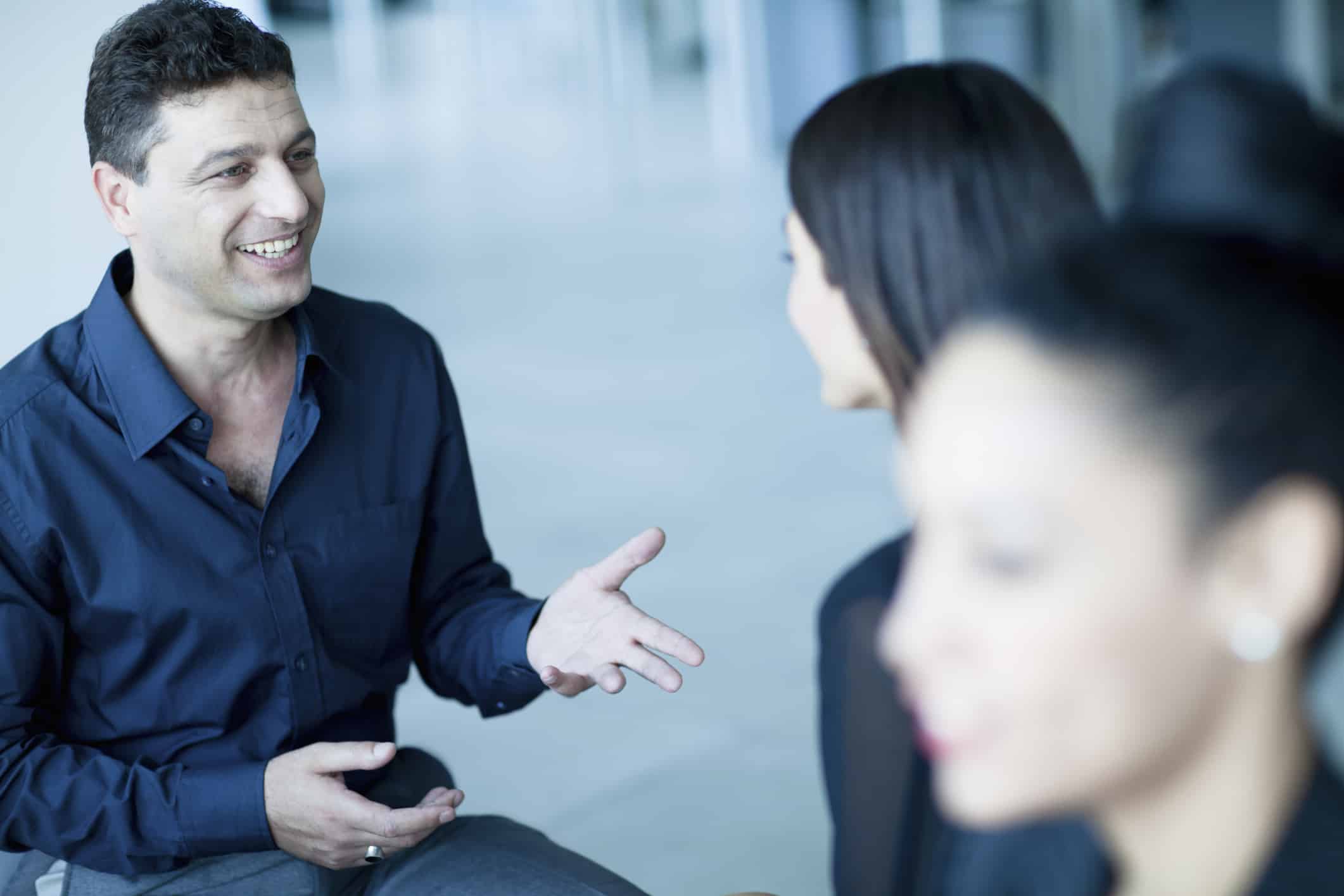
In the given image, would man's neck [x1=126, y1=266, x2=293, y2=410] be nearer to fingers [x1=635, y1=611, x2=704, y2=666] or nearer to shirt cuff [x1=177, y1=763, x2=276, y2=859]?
shirt cuff [x1=177, y1=763, x2=276, y2=859]

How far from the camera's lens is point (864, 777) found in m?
1.17

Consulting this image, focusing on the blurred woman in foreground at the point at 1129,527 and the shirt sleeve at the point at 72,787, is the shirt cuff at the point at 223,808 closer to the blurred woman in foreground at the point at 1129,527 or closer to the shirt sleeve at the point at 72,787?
the shirt sleeve at the point at 72,787

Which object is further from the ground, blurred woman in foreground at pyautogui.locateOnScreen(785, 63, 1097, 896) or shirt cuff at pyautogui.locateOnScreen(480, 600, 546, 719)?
blurred woman in foreground at pyautogui.locateOnScreen(785, 63, 1097, 896)

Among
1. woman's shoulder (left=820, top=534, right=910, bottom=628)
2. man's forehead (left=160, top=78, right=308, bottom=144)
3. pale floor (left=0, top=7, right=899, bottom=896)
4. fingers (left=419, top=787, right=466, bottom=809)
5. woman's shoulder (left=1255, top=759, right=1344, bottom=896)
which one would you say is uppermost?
man's forehead (left=160, top=78, right=308, bottom=144)

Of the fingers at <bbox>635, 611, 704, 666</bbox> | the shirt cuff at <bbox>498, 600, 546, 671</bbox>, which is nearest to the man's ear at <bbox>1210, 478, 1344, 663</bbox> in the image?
the fingers at <bbox>635, 611, 704, 666</bbox>

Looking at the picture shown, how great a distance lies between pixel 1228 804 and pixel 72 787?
48.8 inches

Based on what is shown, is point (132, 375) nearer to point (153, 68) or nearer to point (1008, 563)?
point (153, 68)

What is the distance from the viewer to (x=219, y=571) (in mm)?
1687

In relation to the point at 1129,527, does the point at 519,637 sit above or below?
below

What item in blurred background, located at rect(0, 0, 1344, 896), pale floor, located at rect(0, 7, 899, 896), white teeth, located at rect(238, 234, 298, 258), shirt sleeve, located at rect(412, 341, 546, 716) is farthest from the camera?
blurred background, located at rect(0, 0, 1344, 896)

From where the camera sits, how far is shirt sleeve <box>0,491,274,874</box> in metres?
1.57

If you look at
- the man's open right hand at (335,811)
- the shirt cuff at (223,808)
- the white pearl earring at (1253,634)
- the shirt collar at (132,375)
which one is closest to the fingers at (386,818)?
the man's open right hand at (335,811)

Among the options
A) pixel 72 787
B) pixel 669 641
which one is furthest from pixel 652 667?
pixel 72 787

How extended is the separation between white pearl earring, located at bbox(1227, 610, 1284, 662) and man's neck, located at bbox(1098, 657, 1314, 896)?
0.11ft
